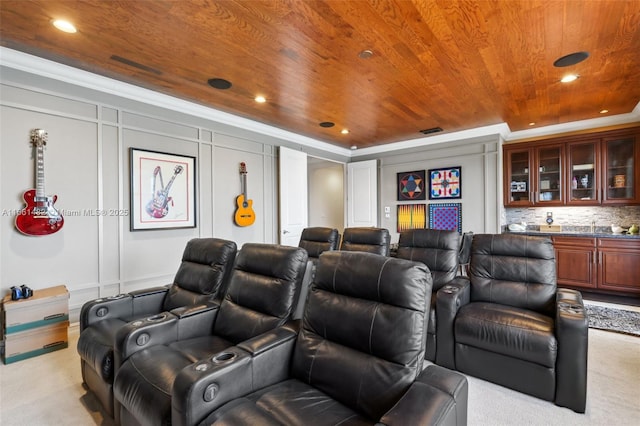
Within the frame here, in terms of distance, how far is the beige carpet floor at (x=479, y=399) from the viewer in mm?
1836

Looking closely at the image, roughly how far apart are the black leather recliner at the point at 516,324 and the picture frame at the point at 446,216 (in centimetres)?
251

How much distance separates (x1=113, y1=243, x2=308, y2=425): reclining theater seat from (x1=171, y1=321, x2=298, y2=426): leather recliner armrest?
0.69ft

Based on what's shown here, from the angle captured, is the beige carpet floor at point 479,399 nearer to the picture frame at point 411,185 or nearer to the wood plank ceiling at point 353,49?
the wood plank ceiling at point 353,49

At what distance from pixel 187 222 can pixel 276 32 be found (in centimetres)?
253

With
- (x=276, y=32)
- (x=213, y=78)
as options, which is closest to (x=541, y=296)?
(x=276, y=32)

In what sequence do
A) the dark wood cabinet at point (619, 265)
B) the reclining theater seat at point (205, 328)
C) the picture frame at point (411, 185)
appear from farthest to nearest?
the picture frame at point (411, 185) → the dark wood cabinet at point (619, 265) → the reclining theater seat at point (205, 328)

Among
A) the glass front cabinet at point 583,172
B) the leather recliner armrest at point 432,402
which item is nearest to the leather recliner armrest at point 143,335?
the leather recliner armrest at point 432,402

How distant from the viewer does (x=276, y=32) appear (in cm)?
228

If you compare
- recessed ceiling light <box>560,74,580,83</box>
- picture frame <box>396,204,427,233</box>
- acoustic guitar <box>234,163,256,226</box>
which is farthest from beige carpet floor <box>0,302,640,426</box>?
picture frame <box>396,204,427,233</box>

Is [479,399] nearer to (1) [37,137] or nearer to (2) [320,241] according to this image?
(2) [320,241]

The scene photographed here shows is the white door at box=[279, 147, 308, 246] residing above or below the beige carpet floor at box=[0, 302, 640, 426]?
above

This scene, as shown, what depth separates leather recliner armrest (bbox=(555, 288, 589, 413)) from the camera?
1868 mm

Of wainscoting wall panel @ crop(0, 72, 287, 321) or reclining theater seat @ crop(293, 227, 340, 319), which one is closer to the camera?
wainscoting wall panel @ crop(0, 72, 287, 321)

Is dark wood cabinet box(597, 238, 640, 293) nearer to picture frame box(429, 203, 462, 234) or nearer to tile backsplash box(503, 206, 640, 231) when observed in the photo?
tile backsplash box(503, 206, 640, 231)
